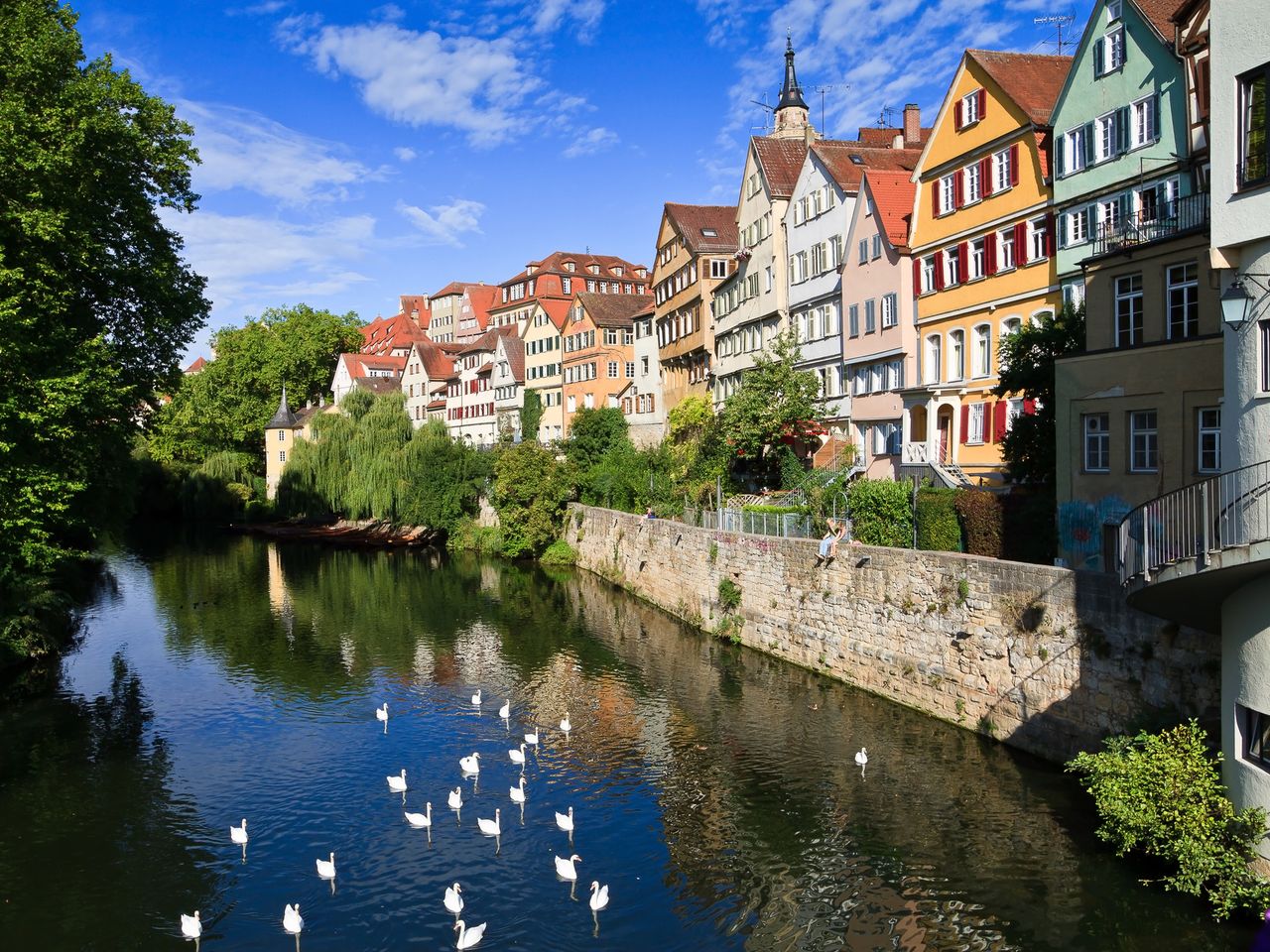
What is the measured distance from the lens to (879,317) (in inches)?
1334

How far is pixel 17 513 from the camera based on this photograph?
2261 centimetres

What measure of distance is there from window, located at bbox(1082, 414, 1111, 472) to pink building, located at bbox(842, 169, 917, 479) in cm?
1303

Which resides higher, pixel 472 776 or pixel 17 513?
pixel 17 513

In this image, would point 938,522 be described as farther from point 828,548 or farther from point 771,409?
point 771,409

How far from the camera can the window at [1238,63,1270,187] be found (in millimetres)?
11484

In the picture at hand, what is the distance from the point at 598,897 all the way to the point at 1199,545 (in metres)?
8.80

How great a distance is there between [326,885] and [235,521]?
64.8 metres

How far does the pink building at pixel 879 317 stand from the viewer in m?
32.6

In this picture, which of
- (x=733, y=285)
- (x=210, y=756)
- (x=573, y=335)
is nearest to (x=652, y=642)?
(x=210, y=756)

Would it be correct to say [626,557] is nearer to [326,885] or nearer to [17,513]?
[17,513]

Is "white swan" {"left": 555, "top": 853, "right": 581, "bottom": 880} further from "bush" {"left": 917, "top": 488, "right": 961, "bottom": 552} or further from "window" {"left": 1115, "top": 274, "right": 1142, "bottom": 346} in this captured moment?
"window" {"left": 1115, "top": 274, "right": 1142, "bottom": 346}

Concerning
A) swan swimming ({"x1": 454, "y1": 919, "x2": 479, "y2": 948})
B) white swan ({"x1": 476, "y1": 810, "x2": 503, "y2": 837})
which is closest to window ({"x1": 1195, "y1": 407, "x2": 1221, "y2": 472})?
white swan ({"x1": 476, "y1": 810, "x2": 503, "y2": 837})

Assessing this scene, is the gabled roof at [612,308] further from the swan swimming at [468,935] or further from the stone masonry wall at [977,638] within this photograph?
the swan swimming at [468,935]

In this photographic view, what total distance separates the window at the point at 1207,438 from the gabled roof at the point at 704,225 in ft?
118
